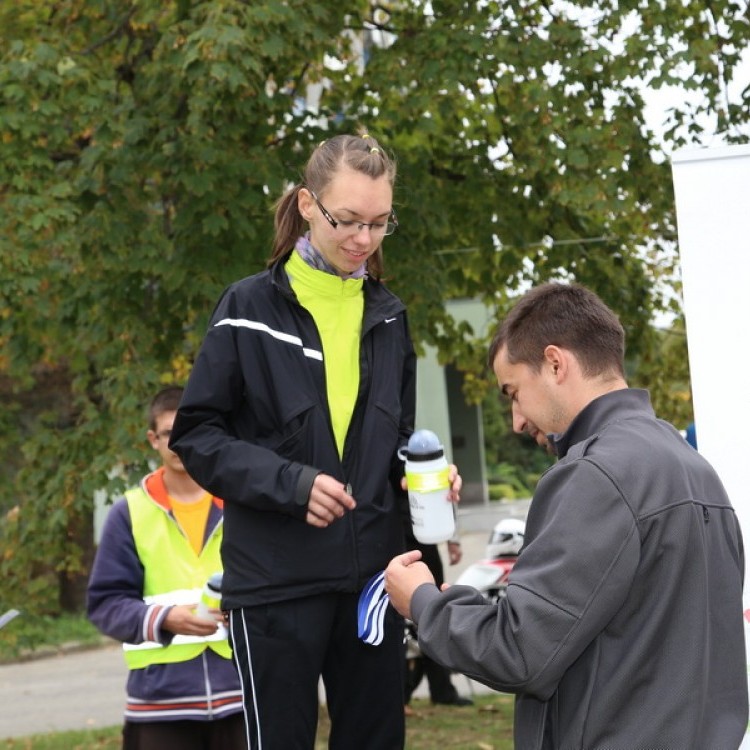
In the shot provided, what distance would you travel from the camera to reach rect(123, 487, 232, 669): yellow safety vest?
4.29 metres

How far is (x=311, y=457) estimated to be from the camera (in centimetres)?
305

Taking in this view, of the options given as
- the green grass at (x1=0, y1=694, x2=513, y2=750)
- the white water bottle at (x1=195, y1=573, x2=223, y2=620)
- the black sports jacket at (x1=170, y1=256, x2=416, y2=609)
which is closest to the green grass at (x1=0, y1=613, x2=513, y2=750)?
the green grass at (x1=0, y1=694, x2=513, y2=750)

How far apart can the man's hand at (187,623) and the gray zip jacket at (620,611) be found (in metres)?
1.75

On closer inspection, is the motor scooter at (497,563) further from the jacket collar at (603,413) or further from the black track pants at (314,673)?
the jacket collar at (603,413)

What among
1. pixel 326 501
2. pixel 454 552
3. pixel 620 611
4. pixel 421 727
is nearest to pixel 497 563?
pixel 421 727

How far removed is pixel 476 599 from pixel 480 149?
707 cm

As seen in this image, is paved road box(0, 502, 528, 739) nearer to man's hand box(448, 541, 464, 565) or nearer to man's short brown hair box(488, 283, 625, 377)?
man's hand box(448, 541, 464, 565)

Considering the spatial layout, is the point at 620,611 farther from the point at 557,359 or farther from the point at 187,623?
the point at 187,623

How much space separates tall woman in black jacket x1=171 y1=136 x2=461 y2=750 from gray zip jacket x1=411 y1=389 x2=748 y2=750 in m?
0.67

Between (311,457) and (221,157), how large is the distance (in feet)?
16.2

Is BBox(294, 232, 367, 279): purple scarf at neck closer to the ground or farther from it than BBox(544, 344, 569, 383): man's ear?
farther from it

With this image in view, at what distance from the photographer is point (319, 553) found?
3.01 meters

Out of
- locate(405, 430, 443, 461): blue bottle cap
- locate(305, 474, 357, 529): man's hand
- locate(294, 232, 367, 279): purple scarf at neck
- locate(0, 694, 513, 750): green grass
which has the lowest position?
locate(0, 694, 513, 750): green grass

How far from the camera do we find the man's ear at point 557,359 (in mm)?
2471
